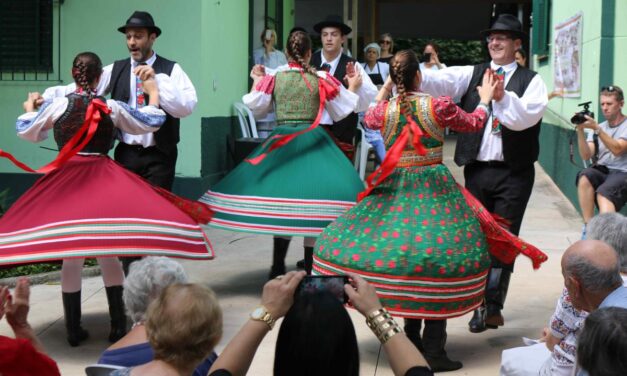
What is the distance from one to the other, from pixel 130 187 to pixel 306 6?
15.3 meters

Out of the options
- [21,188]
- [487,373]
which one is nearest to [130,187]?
[487,373]

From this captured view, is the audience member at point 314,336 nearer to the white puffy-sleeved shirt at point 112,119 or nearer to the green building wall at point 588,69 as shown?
the white puffy-sleeved shirt at point 112,119

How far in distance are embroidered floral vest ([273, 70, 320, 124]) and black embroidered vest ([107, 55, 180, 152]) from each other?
717 mm

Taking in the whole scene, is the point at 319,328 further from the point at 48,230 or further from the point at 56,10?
the point at 56,10

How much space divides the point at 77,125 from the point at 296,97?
165 centimetres

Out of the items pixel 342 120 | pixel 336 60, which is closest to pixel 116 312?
pixel 342 120

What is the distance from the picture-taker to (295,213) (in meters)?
6.38

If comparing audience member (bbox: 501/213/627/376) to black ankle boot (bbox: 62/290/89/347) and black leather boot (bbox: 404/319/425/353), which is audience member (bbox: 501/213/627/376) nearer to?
black leather boot (bbox: 404/319/425/353)

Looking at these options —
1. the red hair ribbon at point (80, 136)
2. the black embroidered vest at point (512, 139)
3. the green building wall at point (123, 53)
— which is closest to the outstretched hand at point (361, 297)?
the red hair ribbon at point (80, 136)

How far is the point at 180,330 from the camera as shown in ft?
9.30

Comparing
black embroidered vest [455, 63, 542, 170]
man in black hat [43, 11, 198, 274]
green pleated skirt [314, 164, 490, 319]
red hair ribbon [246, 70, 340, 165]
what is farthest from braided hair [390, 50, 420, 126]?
man in black hat [43, 11, 198, 274]

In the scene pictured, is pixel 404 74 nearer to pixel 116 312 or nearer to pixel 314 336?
pixel 116 312

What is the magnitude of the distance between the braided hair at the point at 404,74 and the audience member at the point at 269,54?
6958 mm

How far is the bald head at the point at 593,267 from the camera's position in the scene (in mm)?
3521
